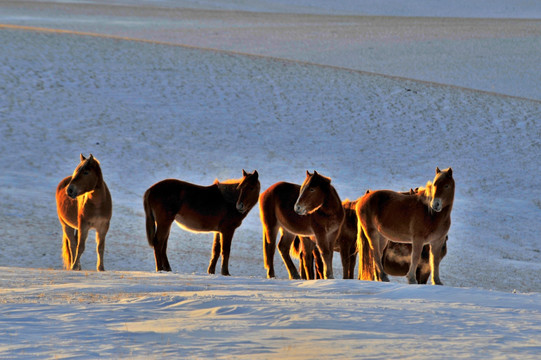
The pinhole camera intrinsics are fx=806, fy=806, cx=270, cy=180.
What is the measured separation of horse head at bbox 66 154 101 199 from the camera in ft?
42.2

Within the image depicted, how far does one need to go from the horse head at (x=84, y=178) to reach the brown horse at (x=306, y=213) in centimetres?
284

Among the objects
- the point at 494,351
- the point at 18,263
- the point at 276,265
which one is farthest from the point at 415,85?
the point at 494,351

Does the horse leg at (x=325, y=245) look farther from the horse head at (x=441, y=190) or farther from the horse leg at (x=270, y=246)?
the horse head at (x=441, y=190)

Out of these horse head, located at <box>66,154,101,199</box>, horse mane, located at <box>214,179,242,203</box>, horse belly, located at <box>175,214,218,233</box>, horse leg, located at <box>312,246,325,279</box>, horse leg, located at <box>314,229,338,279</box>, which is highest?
horse head, located at <box>66,154,101,199</box>

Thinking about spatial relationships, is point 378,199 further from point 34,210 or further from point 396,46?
point 396,46

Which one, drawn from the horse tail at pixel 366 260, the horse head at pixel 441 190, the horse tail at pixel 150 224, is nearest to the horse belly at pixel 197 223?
the horse tail at pixel 150 224

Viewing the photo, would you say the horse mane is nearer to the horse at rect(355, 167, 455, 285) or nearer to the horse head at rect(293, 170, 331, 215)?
the horse head at rect(293, 170, 331, 215)

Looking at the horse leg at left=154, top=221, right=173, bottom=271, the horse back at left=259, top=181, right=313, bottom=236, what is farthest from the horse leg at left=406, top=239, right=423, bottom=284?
the horse leg at left=154, top=221, right=173, bottom=271

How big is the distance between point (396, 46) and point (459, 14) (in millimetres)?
39602

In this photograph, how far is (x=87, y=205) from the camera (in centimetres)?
1345

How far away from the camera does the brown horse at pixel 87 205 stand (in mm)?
13031

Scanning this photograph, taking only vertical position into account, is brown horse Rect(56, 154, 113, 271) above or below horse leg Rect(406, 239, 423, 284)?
above

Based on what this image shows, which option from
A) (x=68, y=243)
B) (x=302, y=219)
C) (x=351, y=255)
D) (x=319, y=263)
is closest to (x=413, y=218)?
(x=302, y=219)

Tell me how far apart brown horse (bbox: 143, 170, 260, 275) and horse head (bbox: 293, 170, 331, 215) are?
1474mm
